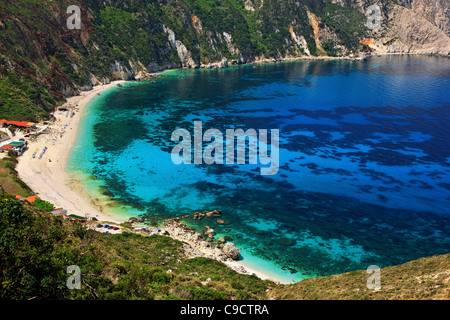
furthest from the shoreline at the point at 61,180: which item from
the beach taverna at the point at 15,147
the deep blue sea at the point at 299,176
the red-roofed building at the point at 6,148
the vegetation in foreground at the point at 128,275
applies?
the vegetation in foreground at the point at 128,275

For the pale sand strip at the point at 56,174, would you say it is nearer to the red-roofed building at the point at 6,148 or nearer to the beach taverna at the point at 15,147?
the beach taverna at the point at 15,147

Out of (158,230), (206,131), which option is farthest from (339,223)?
(206,131)

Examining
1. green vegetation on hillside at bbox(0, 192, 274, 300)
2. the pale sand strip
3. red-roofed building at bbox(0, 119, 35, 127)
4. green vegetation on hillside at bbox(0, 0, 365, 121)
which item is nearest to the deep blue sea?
the pale sand strip

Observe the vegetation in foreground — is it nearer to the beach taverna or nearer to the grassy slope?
the grassy slope

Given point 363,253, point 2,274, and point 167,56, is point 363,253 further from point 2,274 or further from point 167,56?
point 167,56

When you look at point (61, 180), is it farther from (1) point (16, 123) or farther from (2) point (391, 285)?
(2) point (391, 285)

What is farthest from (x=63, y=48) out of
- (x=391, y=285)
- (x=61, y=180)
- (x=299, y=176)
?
(x=391, y=285)
